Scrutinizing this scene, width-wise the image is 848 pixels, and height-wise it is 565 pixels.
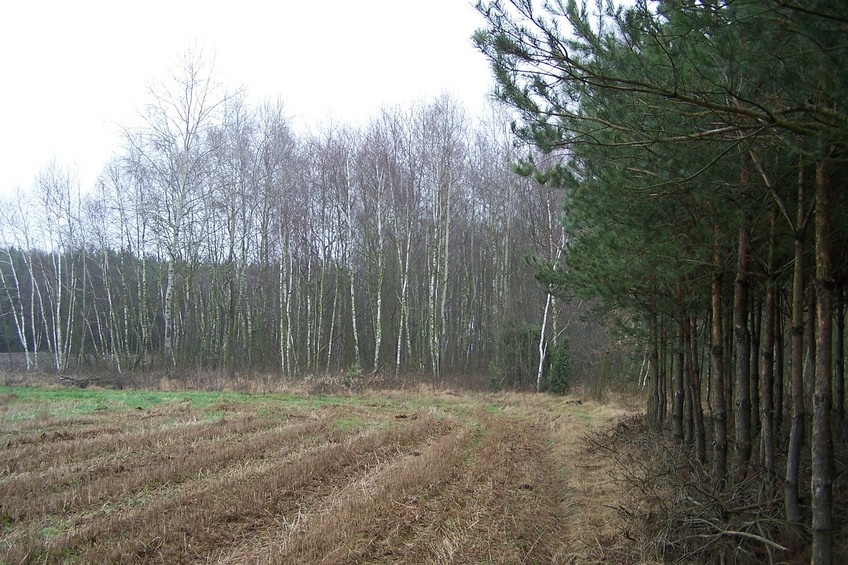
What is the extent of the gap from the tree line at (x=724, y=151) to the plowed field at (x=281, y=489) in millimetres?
2477

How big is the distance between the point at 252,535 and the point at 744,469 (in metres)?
4.92

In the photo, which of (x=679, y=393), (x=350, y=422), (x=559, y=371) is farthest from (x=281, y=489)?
(x=559, y=371)

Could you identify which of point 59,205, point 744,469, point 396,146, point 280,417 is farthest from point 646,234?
point 59,205

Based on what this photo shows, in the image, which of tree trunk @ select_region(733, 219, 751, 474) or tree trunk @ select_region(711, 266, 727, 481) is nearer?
tree trunk @ select_region(733, 219, 751, 474)

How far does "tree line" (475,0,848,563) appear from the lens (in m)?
3.67

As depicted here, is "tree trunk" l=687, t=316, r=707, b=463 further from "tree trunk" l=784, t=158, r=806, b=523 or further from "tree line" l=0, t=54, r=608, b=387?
"tree line" l=0, t=54, r=608, b=387

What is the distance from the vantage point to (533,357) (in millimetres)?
23797

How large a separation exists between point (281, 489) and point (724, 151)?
6.08m

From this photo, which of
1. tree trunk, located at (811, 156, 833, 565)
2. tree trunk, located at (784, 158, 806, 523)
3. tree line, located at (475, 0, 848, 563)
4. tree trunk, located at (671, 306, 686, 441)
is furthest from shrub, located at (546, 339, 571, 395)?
tree trunk, located at (811, 156, 833, 565)

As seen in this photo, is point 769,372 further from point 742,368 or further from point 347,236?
point 347,236

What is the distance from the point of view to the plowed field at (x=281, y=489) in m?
5.39

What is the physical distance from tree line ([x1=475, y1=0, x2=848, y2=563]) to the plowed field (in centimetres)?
248

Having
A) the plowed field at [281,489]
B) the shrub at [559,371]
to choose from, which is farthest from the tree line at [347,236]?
the plowed field at [281,489]

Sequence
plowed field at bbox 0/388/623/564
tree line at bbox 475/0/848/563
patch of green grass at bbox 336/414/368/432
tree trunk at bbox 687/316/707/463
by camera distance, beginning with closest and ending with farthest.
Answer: tree line at bbox 475/0/848/563, plowed field at bbox 0/388/623/564, tree trunk at bbox 687/316/707/463, patch of green grass at bbox 336/414/368/432
